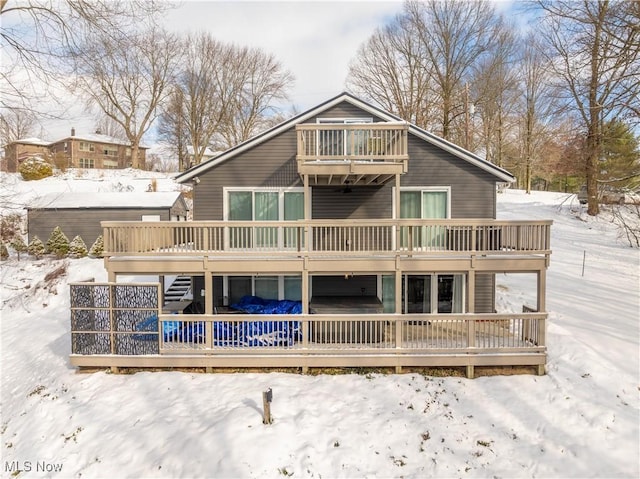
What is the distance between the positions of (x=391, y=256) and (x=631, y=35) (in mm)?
6916

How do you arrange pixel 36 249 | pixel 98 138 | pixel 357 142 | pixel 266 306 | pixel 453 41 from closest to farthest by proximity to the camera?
pixel 357 142, pixel 266 306, pixel 36 249, pixel 453 41, pixel 98 138

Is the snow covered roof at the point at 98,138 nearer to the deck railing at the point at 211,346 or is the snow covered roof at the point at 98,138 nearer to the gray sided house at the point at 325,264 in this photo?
the gray sided house at the point at 325,264

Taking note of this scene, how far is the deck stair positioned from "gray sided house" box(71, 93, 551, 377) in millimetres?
1251

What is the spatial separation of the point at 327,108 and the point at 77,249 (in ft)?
50.4

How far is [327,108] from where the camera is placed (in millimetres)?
11195

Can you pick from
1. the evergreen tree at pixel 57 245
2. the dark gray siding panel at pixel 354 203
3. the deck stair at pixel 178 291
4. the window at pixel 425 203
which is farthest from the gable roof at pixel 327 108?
the evergreen tree at pixel 57 245

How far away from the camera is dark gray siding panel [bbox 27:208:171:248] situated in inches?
763

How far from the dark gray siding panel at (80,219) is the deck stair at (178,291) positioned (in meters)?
7.69

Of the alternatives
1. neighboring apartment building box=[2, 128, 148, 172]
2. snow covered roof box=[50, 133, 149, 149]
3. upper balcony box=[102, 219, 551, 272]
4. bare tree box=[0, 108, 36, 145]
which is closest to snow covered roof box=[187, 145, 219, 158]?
neighboring apartment building box=[2, 128, 148, 172]

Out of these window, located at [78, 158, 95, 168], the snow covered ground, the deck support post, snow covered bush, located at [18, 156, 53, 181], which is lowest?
the snow covered ground

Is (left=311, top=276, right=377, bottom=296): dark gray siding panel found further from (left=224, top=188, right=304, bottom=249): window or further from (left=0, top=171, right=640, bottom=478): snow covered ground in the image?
(left=0, top=171, right=640, bottom=478): snow covered ground

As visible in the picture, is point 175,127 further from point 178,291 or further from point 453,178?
point 453,178

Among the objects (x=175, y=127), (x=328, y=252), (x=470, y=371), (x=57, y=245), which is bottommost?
(x=470, y=371)

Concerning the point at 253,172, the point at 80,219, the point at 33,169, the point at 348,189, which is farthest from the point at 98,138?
the point at 348,189
